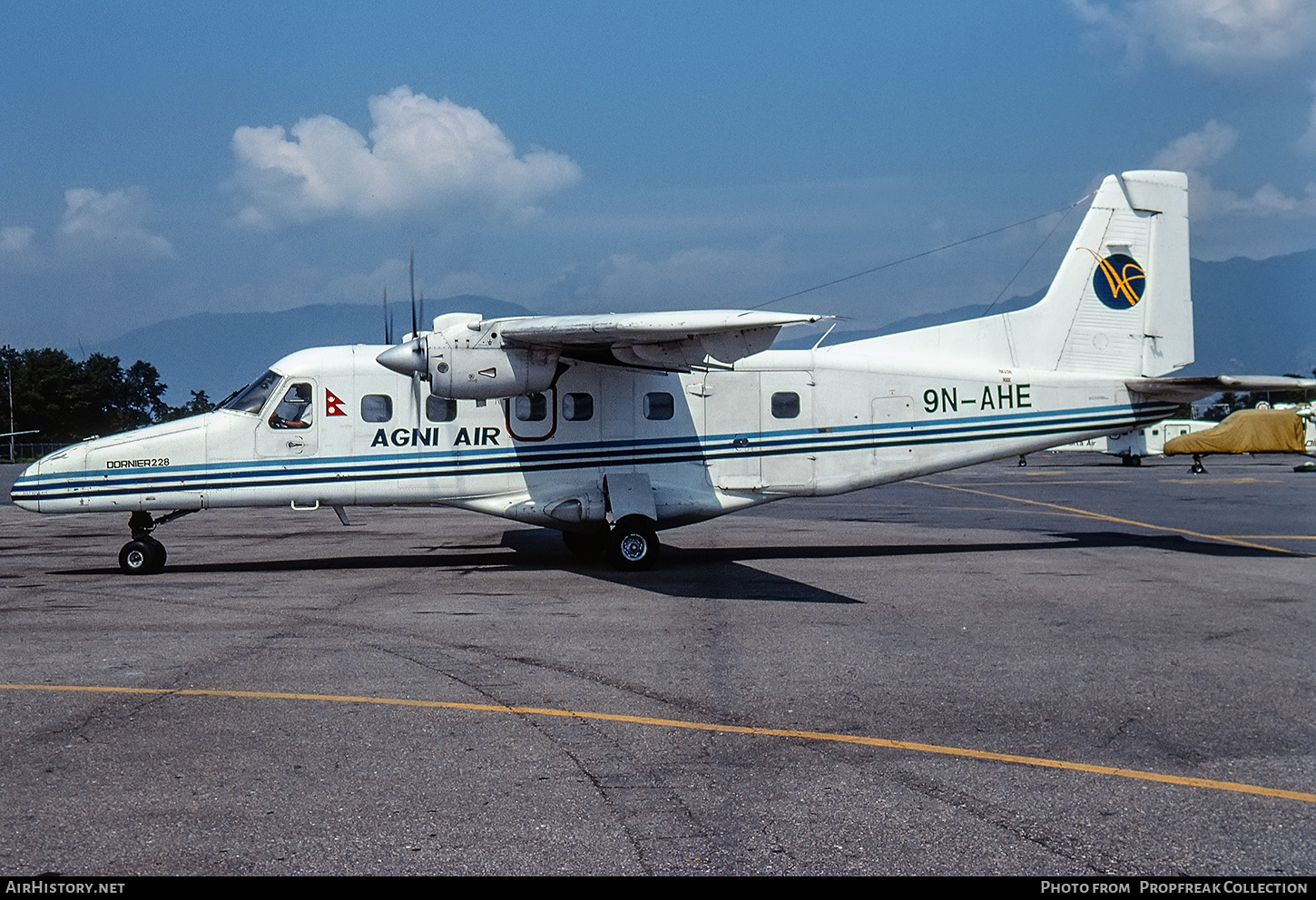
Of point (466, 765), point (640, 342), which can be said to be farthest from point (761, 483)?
point (466, 765)

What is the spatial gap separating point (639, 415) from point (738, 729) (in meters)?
10.1

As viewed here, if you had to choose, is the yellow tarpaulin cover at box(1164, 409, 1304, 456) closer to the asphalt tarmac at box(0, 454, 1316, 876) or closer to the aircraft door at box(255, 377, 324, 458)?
the asphalt tarmac at box(0, 454, 1316, 876)

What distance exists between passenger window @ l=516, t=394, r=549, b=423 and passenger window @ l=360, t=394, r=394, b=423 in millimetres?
1960

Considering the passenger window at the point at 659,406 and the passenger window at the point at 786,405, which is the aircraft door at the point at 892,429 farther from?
the passenger window at the point at 659,406

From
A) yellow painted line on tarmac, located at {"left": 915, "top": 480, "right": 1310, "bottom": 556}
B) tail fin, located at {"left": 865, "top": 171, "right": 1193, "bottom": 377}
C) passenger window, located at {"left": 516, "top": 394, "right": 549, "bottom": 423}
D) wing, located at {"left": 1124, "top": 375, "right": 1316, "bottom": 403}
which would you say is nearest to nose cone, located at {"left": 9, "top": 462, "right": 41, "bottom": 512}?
passenger window, located at {"left": 516, "top": 394, "right": 549, "bottom": 423}

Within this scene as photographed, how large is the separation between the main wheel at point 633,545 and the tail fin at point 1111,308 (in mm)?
5494

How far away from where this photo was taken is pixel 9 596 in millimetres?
13648

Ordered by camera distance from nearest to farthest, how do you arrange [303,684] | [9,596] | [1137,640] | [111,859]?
[111,859]
[303,684]
[1137,640]
[9,596]

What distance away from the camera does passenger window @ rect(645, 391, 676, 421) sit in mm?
17047

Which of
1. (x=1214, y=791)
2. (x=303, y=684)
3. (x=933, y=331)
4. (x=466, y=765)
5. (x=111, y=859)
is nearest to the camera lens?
(x=111, y=859)

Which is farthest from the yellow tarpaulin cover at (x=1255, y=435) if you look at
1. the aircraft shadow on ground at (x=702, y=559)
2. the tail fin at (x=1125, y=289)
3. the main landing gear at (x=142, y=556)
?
the main landing gear at (x=142, y=556)

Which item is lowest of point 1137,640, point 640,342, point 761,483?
point 1137,640
